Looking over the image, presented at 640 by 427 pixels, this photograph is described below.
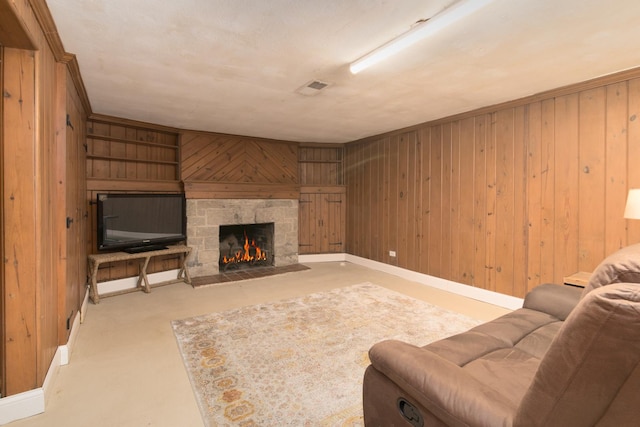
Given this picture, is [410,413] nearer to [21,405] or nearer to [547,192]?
[21,405]

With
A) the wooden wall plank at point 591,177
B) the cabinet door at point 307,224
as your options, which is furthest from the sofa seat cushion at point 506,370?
Result: the cabinet door at point 307,224

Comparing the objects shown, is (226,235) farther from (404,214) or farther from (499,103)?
(499,103)

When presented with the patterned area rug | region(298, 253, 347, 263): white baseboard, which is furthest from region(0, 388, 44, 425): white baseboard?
region(298, 253, 347, 263): white baseboard

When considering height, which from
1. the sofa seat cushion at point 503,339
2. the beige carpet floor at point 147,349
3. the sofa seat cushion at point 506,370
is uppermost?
the sofa seat cushion at point 503,339

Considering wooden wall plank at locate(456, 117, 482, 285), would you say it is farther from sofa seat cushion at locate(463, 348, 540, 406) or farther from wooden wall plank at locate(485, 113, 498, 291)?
sofa seat cushion at locate(463, 348, 540, 406)

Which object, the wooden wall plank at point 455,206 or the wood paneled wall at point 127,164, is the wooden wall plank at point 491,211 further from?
the wood paneled wall at point 127,164

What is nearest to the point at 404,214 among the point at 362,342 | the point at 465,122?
the point at 465,122

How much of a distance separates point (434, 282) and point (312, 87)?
3.13m

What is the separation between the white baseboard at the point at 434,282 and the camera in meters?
3.68

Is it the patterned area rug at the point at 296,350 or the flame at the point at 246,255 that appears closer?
the patterned area rug at the point at 296,350

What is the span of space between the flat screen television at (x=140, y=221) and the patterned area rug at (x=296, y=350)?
1.68 m

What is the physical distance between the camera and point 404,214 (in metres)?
4.96

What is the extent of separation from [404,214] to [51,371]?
4373mm

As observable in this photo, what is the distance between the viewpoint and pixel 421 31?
78.4 inches
